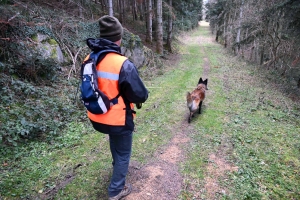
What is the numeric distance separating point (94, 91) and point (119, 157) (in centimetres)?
105

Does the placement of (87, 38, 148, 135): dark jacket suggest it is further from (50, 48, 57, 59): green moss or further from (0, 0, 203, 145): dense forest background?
(50, 48, 57, 59): green moss

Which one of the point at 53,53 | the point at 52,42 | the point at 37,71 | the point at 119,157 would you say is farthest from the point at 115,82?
the point at 52,42

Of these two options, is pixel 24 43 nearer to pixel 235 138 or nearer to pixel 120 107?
pixel 120 107

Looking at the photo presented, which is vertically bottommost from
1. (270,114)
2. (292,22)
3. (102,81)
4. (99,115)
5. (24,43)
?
(270,114)

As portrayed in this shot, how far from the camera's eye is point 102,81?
94.9 inches

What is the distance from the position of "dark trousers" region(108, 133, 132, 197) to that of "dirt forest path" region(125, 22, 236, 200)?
0.31m

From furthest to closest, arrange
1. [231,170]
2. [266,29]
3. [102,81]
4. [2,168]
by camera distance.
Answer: [266,29], [231,170], [2,168], [102,81]

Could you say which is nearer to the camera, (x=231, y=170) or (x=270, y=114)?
(x=231, y=170)

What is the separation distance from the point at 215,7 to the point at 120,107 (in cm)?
3207

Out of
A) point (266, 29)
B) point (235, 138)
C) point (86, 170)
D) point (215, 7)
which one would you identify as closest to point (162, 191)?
point (86, 170)

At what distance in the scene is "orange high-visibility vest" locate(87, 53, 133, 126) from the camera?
2.36 m

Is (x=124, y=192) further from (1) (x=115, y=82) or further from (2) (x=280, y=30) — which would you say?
(2) (x=280, y=30)

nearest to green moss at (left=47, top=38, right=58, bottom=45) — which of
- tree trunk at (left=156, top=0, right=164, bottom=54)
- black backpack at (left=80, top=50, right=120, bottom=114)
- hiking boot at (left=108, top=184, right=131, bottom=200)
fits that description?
black backpack at (left=80, top=50, right=120, bottom=114)

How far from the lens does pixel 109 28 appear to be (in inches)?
96.7
